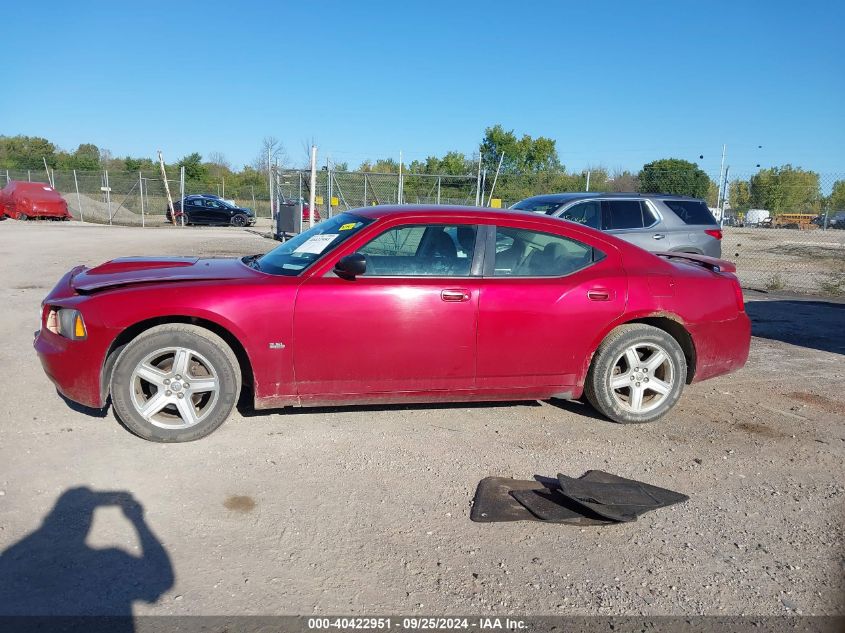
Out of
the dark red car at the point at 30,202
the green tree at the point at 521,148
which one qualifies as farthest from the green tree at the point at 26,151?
the green tree at the point at 521,148

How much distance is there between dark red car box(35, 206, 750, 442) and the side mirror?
1 centimetres

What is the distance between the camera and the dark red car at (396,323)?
161 inches

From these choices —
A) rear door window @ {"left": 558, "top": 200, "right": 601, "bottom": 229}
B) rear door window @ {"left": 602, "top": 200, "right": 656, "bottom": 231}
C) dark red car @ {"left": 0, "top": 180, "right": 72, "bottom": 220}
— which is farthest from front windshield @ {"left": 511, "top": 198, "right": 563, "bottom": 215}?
dark red car @ {"left": 0, "top": 180, "right": 72, "bottom": 220}

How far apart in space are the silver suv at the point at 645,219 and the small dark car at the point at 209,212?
2482 cm

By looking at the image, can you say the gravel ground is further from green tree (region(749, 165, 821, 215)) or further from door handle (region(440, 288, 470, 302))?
door handle (region(440, 288, 470, 302))

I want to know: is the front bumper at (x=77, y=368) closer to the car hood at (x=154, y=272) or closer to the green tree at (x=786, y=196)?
the car hood at (x=154, y=272)

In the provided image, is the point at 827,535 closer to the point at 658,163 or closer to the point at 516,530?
the point at 516,530

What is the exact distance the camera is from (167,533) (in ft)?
10.2

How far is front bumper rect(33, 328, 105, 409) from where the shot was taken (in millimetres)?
4014

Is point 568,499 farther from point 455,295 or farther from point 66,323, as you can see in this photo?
point 66,323

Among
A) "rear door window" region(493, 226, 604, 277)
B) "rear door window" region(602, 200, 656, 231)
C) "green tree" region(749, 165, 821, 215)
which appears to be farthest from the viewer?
"green tree" region(749, 165, 821, 215)

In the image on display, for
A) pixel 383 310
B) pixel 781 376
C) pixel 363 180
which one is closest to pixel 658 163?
pixel 363 180

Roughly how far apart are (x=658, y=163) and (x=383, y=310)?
1772 inches

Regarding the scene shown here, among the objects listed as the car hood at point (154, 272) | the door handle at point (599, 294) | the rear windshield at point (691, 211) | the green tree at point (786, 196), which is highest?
the green tree at point (786, 196)
